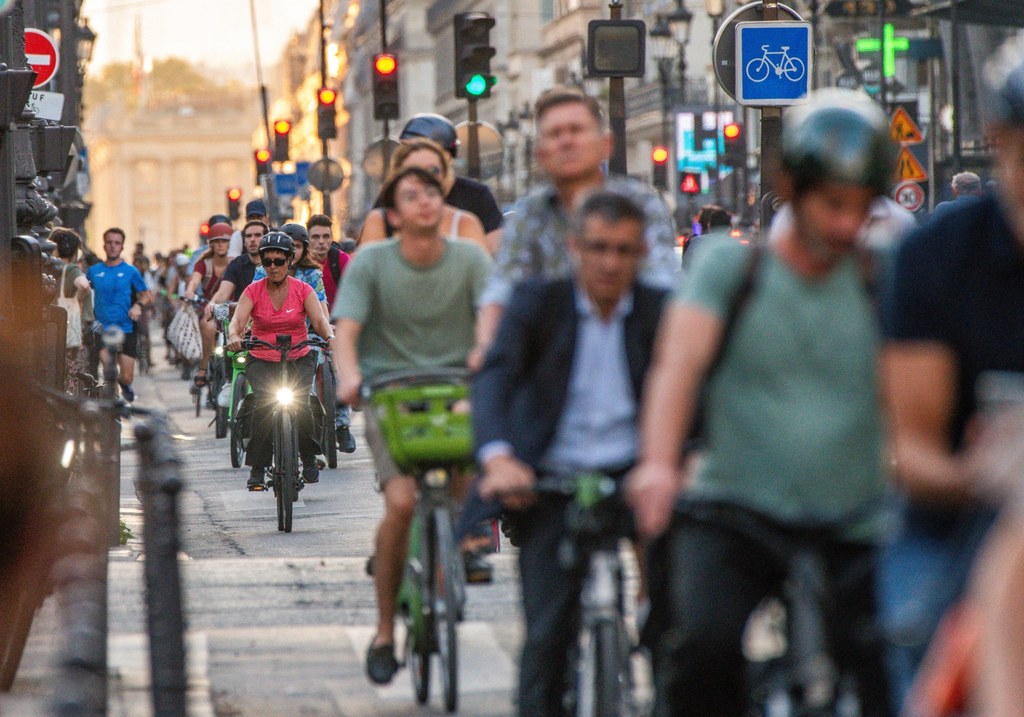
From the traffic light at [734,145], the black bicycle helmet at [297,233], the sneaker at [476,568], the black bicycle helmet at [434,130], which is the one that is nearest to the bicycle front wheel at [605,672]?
the sneaker at [476,568]

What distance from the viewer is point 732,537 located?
428 cm

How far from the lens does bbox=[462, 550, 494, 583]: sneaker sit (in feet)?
23.9

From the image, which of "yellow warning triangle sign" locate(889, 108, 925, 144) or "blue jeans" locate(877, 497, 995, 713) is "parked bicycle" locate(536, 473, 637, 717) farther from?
"yellow warning triangle sign" locate(889, 108, 925, 144)

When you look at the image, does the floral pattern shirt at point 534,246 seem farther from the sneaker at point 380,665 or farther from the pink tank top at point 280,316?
the pink tank top at point 280,316

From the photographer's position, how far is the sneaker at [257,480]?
1394 centimetres

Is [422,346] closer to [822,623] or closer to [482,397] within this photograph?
[482,397]

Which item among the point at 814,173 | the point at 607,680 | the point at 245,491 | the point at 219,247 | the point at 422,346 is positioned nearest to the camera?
the point at 814,173

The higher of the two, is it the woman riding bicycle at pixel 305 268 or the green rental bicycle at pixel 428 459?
the woman riding bicycle at pixel 305 268

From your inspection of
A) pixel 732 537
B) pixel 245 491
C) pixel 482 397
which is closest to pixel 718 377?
pixel 732 537

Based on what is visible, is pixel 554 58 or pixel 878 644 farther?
pixel 554 58

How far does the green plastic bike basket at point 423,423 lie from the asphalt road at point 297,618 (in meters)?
0.69

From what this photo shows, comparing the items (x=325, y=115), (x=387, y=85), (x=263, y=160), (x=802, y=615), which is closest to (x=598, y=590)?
(x=802, y=615)

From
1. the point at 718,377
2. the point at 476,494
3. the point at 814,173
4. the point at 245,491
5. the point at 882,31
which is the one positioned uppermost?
the point at 882,31

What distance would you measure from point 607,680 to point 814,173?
1260 mm
